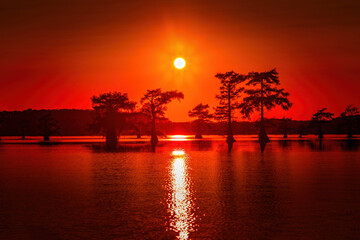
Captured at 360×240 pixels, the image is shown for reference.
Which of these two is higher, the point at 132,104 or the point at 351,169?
the point at 132,104

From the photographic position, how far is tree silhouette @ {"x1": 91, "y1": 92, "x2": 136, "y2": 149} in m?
68.0

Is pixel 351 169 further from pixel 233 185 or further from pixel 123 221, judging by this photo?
pixel 123 221

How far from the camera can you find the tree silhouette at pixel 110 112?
6800 cm

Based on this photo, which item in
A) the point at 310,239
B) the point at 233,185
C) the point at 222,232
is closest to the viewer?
the point at 310,239

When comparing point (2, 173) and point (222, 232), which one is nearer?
point (222, 232)

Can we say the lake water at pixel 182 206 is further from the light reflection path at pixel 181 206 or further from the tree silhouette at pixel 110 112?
the tree silhouette at pixel 110 112

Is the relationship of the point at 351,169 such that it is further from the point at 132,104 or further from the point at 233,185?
the point at 132,104

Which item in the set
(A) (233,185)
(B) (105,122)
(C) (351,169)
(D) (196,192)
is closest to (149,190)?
(D) (196,192)

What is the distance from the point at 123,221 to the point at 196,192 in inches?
192

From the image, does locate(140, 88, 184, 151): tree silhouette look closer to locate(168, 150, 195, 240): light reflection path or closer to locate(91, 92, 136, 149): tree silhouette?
locate(91, 92, 136, 149): tree silhouette

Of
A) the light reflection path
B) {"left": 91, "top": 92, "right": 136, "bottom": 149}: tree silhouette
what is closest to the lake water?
the light reflection path

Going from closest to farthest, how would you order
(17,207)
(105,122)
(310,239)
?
(310,239)
(17,207)
(105,122)

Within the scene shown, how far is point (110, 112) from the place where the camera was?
228 feet

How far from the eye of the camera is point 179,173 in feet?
68.4
